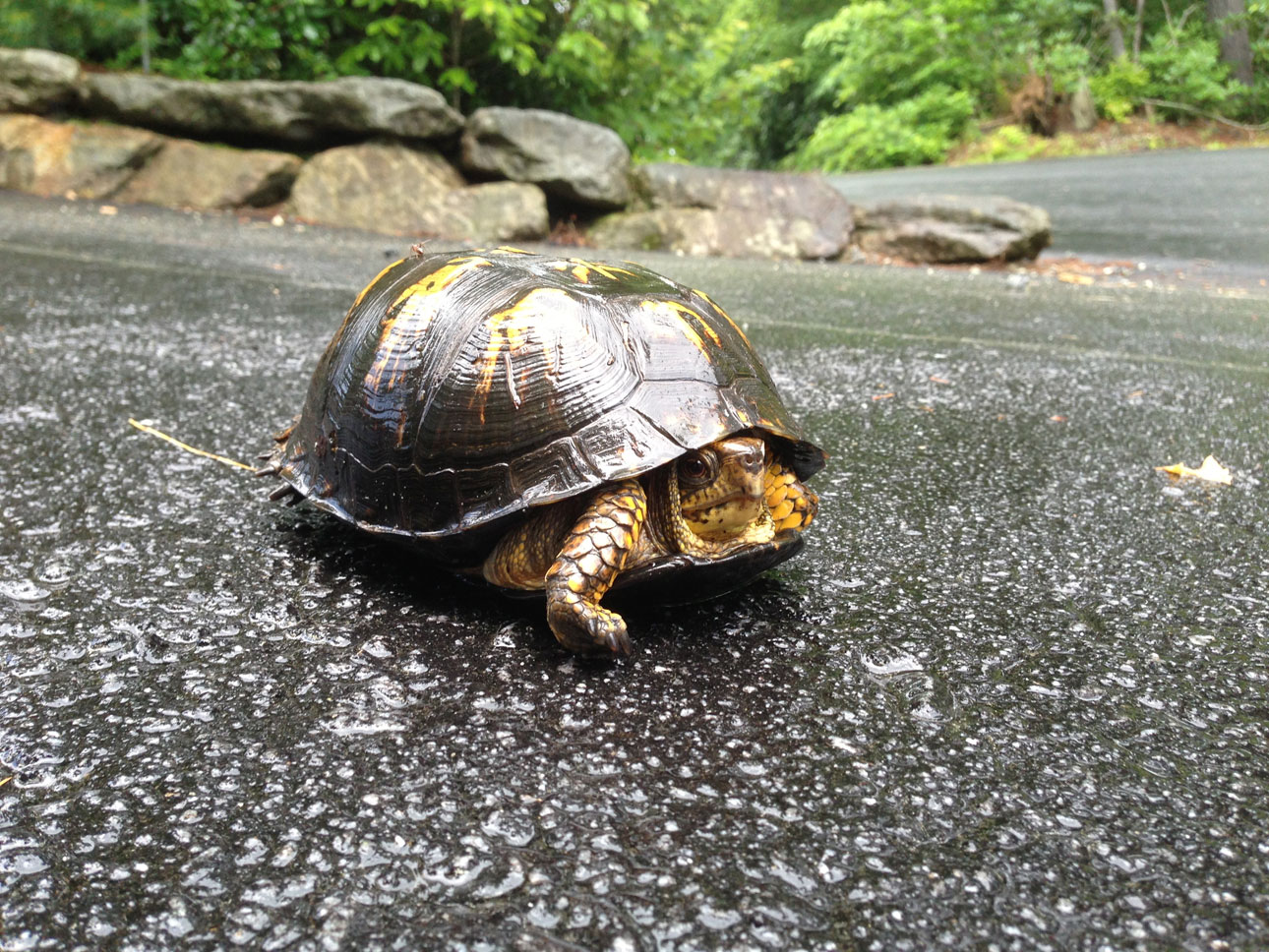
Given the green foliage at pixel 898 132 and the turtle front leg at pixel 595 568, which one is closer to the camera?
the turtle front leg at pixel 595 568

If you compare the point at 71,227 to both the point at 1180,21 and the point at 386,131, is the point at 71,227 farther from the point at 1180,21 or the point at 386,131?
the point at 1180,21

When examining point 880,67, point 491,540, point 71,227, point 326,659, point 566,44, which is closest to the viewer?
point 326,659

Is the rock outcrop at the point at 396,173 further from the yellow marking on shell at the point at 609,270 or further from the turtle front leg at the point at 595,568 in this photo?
the turtle front leg at the point at 595,568

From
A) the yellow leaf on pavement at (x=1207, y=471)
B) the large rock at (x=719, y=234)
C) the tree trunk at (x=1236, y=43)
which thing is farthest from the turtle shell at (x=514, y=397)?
the tree trunk at (x=1236, y=43)

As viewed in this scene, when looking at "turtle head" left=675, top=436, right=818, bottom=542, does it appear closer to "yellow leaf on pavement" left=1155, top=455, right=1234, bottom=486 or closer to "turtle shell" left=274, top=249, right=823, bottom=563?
"turtle shell" left=274, top=249, right=823, bottom=563

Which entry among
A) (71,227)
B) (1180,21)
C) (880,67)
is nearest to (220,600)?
(71,227)
